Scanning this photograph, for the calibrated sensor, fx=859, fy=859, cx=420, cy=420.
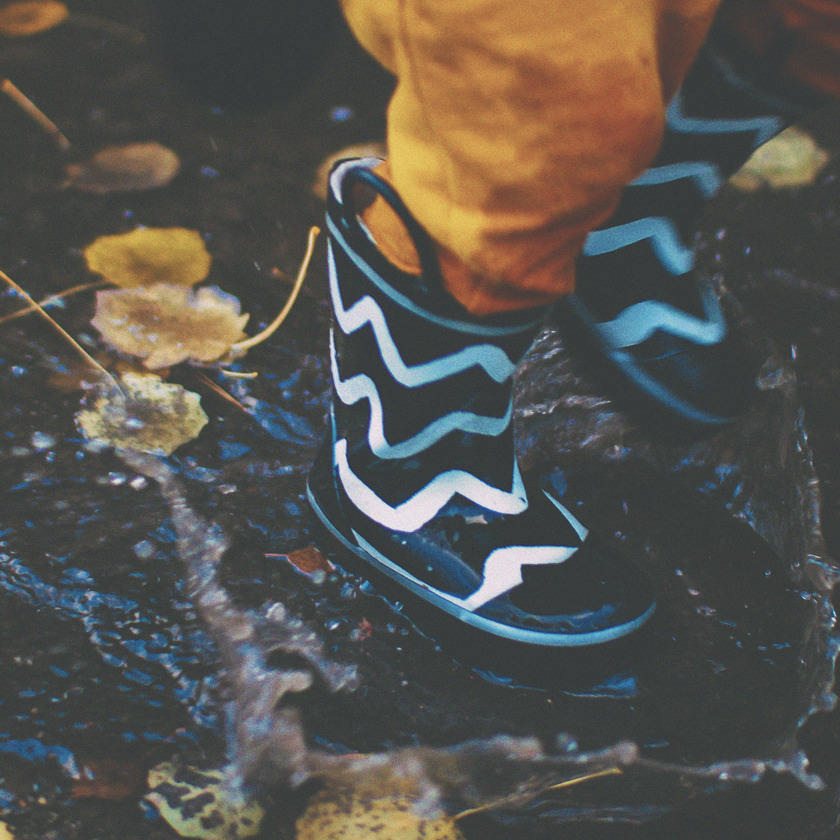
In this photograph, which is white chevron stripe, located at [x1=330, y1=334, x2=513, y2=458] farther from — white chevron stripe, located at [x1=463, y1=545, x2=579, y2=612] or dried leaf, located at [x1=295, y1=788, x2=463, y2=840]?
dried leaf, located at [x1=295, y1=788, x2=463, y2=840]

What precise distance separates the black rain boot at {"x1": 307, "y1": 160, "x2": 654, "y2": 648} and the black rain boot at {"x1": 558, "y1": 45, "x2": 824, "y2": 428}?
146mm

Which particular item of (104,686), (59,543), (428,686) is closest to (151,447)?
(59,543)

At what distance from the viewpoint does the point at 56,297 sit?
109 cm

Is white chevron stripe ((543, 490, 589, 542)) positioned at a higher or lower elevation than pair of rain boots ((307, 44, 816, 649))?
lower

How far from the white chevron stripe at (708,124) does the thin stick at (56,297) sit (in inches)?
28.6

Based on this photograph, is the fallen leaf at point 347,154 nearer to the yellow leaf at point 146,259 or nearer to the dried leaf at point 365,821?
the yellow leaf at point 146,259

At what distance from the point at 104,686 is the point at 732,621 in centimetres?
60

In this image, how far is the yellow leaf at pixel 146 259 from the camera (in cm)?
111

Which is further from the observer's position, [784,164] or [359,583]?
[784,164]

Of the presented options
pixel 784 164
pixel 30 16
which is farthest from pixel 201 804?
pixel 30 16

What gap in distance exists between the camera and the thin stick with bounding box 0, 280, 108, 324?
1.06m

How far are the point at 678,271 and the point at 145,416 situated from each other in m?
0.60

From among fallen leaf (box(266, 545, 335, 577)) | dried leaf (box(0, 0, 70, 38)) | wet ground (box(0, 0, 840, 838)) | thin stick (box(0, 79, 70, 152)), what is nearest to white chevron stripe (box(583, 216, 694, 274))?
wet ground (box(0, 0, 840, 838))

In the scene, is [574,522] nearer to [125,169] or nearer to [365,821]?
[365,821]
